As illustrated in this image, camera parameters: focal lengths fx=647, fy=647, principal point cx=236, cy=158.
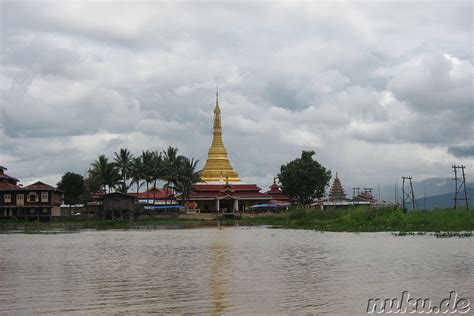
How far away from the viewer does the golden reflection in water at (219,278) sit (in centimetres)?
1889

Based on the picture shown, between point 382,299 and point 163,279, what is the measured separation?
884cm

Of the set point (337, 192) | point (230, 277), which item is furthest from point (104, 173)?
point (230, 277)

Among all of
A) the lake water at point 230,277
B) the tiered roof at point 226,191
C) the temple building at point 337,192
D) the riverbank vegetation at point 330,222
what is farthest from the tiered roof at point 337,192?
the lake water at point 230,277

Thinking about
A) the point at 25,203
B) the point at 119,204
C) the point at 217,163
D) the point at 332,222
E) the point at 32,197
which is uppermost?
Answer: the point at 217,163

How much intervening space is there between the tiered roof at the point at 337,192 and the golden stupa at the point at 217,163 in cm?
1649

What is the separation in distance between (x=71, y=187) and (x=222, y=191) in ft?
79.4

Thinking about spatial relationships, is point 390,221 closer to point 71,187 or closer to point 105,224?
point 105,224

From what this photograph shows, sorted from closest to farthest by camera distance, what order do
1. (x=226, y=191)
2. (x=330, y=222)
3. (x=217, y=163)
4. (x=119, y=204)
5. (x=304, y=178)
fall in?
(x=330, y=222) → (x=119, y=204) → (x=226, y=191) → (x=304, y=178) → (x=217, y=163)

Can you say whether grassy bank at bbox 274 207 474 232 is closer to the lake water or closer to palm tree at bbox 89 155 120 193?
the lake water

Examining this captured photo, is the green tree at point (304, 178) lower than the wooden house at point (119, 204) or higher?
higher

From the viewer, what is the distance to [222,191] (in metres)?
101

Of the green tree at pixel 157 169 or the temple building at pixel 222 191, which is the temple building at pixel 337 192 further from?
the green tree at pixel 157 169

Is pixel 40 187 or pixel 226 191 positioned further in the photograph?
pixel 226 191

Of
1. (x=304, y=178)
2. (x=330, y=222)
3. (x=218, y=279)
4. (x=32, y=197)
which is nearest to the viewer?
(x=218, y=279)
